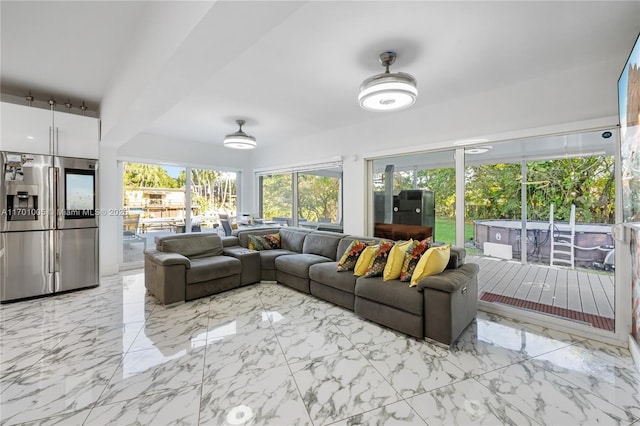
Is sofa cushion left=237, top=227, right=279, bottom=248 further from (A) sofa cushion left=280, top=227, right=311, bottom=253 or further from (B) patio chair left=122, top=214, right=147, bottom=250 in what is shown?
(B) patio chair left=122, top=214, right=147, bottom=250

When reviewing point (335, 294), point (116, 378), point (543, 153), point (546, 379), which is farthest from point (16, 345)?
point (543, 153)

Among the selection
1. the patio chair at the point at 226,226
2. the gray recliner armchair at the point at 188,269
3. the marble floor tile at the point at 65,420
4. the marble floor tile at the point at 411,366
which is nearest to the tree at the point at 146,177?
the patio chair at the point at 226,226

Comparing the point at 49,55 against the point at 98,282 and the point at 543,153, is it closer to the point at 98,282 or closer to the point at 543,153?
the point at 98,282

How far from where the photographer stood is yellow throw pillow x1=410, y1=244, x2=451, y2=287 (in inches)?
103

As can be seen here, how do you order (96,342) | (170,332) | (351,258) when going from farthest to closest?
(351,258) → (170,332) → (96,342)

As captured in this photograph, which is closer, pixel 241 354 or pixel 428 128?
pixel 241 354

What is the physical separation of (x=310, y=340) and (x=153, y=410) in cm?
125

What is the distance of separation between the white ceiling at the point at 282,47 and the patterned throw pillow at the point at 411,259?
1.76m

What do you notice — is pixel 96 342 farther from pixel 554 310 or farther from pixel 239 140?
pixel 554 310

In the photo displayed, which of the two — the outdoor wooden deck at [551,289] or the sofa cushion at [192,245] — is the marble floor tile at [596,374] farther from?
the sofa cushion at [192,245]

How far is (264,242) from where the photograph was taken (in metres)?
4.77

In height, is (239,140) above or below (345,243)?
above

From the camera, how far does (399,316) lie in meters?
2.60

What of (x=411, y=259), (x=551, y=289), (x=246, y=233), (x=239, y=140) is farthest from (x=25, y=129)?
(x=551, y=289)
